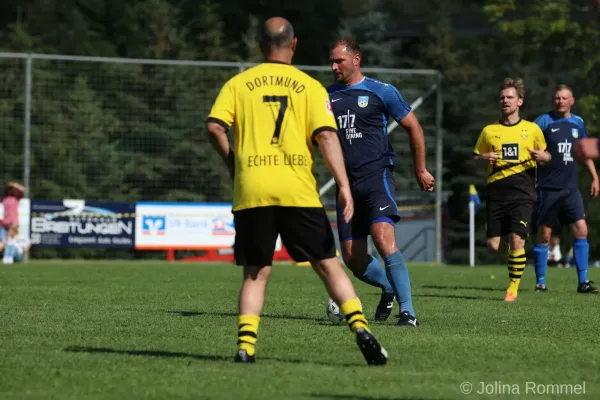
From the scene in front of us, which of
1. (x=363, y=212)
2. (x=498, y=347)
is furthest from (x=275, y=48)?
(x=363, y=212)

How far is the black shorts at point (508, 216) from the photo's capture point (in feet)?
44.4

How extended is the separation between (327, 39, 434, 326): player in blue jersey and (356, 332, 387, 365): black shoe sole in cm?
293

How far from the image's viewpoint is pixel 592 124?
124 ft

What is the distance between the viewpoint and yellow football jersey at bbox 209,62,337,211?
7.19 metres

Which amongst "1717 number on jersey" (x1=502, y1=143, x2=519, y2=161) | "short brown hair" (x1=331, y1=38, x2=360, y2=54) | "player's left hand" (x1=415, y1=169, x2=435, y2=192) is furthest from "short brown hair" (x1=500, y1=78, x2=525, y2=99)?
"player's left hand" (x1=415, y1=169, x2=435, y2=192)

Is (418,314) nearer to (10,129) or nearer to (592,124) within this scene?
(10,129)

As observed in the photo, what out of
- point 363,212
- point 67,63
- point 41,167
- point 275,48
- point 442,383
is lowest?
point 442,383

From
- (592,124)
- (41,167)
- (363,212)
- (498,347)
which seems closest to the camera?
(498,347)

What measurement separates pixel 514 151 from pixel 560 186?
225 cm

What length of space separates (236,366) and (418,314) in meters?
4.34

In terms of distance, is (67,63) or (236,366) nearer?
(236,366)

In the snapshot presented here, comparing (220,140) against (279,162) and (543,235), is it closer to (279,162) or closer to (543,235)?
(279,162)

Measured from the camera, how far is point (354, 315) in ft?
23.9

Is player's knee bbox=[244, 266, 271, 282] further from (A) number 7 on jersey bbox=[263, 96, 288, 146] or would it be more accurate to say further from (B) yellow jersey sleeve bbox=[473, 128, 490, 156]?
(B) yellow jersey sleeve bbox=[473, 128, 490, 156]
